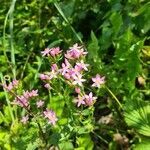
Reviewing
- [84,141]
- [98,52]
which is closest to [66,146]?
[84,141]

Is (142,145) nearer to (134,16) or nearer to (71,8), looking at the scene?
(134,16)

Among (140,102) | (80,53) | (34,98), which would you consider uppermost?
(80,53)

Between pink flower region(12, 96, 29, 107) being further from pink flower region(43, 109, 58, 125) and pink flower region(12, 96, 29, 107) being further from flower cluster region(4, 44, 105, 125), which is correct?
pink flower region(43, 109, 58, 125)

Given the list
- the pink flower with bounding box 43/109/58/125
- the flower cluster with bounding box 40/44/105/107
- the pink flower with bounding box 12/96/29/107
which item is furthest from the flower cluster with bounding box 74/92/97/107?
the pink flower with bounding box 12/96/29/107

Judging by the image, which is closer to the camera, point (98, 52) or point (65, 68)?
point (65, 68)

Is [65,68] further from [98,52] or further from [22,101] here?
[98,52]

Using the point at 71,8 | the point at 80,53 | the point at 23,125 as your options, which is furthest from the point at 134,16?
the point at 23,125

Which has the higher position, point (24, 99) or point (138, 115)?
point (24, 99)

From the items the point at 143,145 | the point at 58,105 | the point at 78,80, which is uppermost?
the point at 78,80
